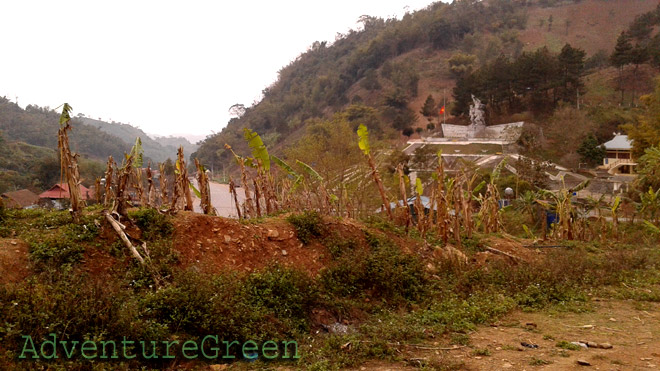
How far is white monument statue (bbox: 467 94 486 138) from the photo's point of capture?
4022 centimetres

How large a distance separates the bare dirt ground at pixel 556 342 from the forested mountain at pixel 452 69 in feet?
105

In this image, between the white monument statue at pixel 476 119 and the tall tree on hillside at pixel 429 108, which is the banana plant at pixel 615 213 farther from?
the tall tree on hillside at pixel 429 108

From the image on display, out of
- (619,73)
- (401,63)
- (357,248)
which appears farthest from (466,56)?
(357,248)

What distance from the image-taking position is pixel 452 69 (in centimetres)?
5572

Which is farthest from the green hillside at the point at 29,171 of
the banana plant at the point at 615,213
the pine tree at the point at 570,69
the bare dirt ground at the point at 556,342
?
the pine tree at the point at 570,69

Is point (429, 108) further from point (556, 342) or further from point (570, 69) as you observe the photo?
point (556, 342)

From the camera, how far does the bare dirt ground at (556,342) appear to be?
13.4 ft

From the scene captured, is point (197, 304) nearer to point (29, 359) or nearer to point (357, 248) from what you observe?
point (29, 359)

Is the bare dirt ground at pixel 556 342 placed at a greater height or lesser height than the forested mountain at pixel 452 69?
lesser

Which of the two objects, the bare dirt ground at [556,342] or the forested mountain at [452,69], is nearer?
the bare dirt ground at [556,342]

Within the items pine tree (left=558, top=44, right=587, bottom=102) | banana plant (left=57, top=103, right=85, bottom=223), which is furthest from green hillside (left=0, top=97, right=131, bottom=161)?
banana plant (left=57, top=103, right=85, bottom=223)

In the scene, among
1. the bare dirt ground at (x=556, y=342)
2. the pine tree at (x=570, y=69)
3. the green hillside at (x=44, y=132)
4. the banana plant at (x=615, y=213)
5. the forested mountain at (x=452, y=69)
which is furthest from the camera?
the green hillside at (x=44, y=132)

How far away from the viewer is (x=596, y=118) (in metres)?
34.5

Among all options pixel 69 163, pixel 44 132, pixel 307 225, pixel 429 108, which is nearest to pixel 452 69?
pixel 429 108
